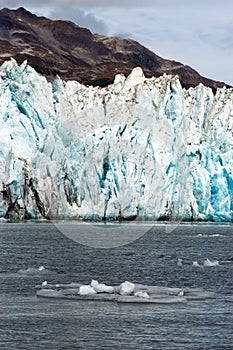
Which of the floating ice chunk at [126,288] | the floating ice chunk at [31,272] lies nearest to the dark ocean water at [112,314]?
the floating ice chunk at [31,272]

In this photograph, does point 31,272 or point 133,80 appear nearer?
point 31,272

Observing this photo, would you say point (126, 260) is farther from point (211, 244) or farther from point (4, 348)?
point (4, 348)

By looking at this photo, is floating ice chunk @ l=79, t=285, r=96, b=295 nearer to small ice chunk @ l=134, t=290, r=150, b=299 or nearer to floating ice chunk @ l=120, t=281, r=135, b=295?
floating ice chunk @ l=120, t=281, r=135, b=295

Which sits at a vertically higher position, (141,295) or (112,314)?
(141,295)

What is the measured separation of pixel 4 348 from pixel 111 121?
5802cm

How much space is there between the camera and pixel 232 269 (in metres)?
35.4

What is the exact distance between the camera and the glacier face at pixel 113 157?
6900 cm

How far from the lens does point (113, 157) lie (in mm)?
70562

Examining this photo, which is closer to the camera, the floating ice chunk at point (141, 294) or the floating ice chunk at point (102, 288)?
the floating ice chunk at point (141, 294)

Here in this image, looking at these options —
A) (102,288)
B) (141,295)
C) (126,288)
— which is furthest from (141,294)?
(102,288)

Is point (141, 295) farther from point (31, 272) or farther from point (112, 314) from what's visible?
point (31, 272)

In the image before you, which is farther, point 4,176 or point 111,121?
point 111,121

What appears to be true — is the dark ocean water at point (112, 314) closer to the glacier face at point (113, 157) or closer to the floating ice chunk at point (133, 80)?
the glacier face at point (113, 157)

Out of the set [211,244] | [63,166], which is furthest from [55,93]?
[211,244]
